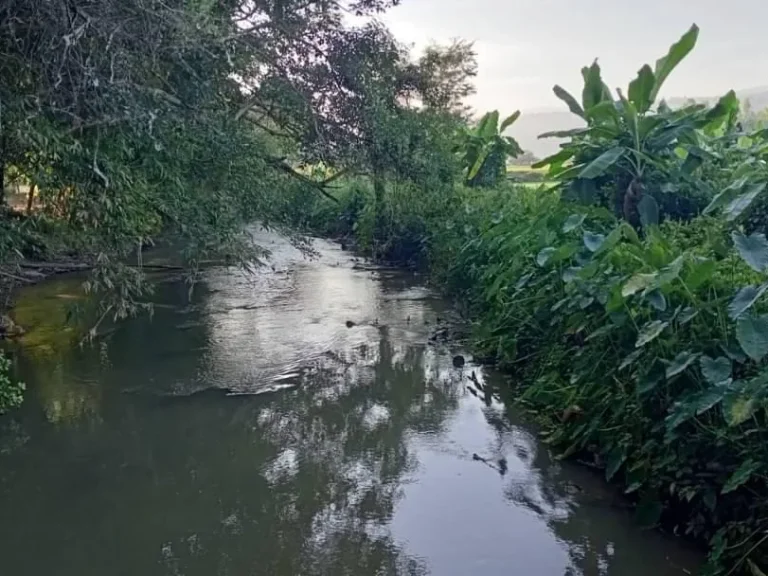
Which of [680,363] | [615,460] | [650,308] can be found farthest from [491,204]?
[680,363]

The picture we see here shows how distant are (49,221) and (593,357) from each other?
337cm

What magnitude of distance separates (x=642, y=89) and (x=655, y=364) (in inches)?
113

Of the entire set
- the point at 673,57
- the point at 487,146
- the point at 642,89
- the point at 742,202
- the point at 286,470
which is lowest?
the point at 286,470

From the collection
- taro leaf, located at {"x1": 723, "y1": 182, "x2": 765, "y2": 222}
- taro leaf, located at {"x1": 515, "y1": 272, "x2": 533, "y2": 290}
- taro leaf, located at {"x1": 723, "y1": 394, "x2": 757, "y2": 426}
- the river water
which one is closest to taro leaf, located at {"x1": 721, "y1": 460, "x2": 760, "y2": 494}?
taro leaf, located at {"x1": 723, "y1": 394, "x2": 757, "y2": 426}

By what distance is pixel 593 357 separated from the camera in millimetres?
4238

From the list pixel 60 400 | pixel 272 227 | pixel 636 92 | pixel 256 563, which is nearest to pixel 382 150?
pixel 272 227

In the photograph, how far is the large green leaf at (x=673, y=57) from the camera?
526 centimetres

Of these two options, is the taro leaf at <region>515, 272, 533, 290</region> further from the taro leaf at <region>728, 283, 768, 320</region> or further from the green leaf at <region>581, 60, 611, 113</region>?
the taro leaf at <region>728, 283, 768, 320</region>

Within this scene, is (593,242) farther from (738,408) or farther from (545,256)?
(738,408)

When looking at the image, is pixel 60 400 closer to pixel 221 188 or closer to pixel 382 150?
pixel 221 188

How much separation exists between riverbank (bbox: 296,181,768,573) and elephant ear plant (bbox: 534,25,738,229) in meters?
0.31

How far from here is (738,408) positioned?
2742 millimetres

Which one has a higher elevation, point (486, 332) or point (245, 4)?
point (245, 4)

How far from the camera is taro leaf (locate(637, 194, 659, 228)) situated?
5367 millimetres
